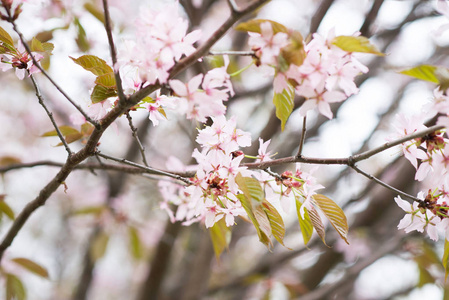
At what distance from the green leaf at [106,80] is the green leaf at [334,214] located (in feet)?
1.34

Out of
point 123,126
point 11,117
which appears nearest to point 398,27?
point 123,126

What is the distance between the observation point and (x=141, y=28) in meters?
A: 0.53

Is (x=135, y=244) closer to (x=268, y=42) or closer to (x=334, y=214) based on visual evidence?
(x=334, y=214)

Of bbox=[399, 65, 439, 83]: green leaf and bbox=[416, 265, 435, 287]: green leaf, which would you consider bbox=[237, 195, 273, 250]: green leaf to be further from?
bbox=[416, 265, 435, 287]: green leaf

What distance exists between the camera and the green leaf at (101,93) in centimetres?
65

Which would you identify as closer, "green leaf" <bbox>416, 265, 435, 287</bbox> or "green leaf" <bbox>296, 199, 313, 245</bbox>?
"green leaf" <bbox>296, 199, 313, 245</bbox>

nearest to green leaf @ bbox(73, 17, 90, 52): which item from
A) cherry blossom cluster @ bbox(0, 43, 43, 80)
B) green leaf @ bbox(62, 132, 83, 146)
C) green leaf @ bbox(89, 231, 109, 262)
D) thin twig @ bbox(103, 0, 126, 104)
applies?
green leaf @ bbox(62, 132, 83, 146)

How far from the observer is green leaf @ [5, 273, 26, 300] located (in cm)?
122

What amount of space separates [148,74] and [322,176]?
9.34ft

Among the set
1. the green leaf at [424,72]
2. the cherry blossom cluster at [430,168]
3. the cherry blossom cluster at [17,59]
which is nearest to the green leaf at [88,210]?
the cherry blossom cluster at [17,59]

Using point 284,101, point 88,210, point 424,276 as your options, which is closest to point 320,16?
point 284,101

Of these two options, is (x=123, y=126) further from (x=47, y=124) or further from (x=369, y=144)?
(x=369, y=144)

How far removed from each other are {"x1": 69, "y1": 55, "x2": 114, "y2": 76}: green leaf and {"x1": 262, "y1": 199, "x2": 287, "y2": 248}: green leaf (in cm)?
36

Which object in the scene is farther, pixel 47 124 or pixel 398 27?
pixel 47 124
